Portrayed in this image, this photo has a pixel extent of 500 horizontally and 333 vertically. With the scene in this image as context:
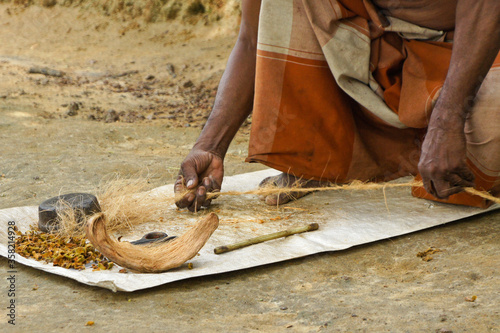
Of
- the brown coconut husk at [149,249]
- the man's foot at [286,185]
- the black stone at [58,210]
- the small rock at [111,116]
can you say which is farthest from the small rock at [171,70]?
the brown coconut husk at [149,249]

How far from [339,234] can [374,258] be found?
193 mm

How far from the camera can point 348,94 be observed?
7.57 ft

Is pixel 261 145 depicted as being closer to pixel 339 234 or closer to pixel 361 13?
pixel 339 234

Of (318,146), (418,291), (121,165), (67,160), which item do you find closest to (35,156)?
(67,160)

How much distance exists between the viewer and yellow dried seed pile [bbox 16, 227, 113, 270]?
1.90 metres

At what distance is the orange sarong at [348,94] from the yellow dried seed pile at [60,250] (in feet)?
2.60

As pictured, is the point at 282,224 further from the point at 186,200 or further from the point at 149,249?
the point at 149,249

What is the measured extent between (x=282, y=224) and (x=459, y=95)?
85cm

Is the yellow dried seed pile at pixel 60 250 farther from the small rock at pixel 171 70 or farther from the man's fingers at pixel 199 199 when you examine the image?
the small rock at pixel 171 70

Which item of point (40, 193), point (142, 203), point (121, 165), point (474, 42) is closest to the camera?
point (474, 42)

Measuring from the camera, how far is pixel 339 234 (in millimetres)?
2170

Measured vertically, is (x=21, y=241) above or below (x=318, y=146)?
below

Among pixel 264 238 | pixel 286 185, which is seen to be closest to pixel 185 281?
pixel 264 238

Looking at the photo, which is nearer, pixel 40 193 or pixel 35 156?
pixel 40 193
